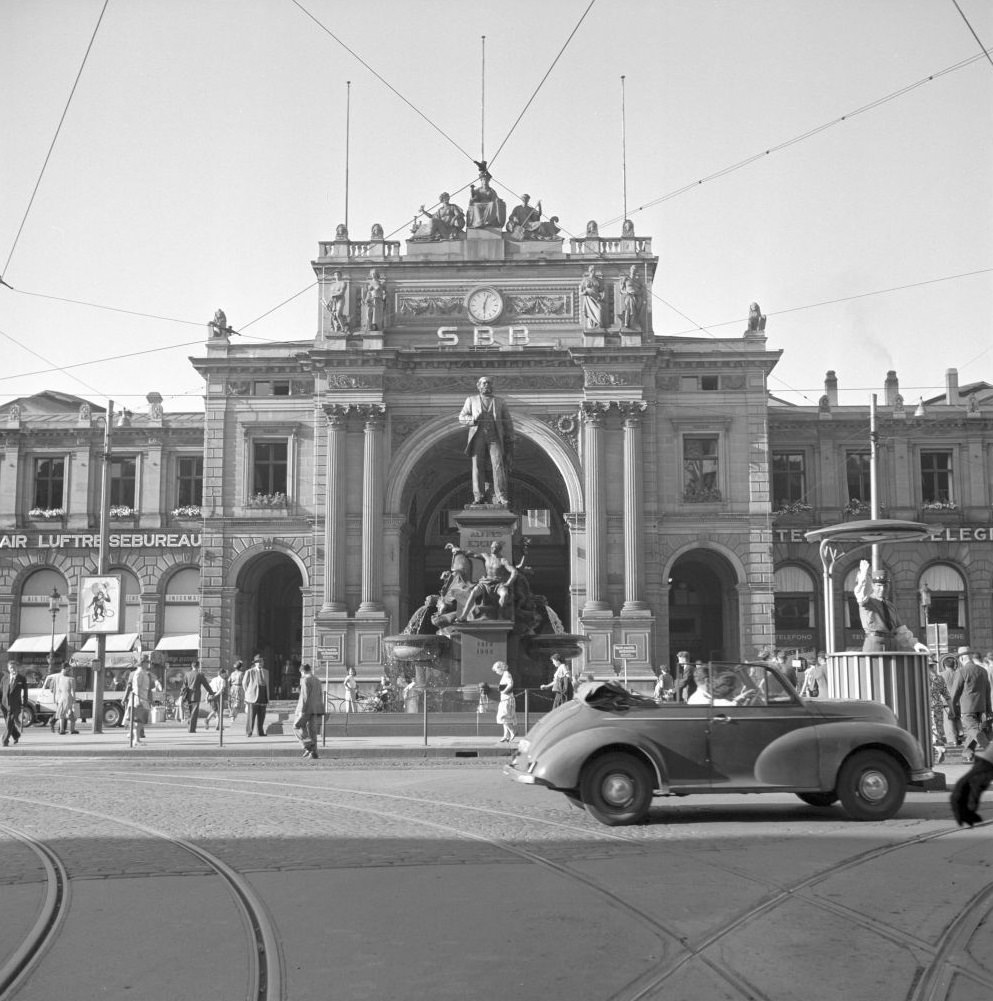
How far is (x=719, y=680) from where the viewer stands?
12.2 metres

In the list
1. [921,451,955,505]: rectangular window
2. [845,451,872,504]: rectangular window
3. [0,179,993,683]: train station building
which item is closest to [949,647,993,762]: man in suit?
[0,179,993,683]: train station building

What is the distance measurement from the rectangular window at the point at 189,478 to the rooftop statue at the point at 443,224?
1558cm

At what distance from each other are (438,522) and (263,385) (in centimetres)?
1206

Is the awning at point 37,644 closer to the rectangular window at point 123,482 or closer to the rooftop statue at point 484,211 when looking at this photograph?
the rectangular window at point 123,482

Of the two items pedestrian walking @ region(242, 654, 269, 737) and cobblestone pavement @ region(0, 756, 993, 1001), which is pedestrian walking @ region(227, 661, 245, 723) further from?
cobblestone pavement @ region(0, 756, 993, 1001)

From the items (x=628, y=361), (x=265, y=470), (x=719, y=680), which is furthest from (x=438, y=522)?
(x=719, y=680)

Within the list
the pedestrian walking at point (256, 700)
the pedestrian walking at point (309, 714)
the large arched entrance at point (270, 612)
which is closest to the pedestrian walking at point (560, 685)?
the pedestrian walking at point (309, 714)

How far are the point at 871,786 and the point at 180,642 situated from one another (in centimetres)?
4708

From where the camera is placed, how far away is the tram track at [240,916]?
5992 mm

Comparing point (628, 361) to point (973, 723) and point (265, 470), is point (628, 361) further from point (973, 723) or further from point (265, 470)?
point (973, 723)

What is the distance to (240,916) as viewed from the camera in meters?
7.38

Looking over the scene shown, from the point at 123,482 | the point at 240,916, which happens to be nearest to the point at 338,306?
the point at 123,482

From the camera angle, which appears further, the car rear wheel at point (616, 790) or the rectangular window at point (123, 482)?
the rectangular window at point (123, 482)

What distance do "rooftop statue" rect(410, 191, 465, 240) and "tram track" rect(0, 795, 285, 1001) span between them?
43.3 meters
